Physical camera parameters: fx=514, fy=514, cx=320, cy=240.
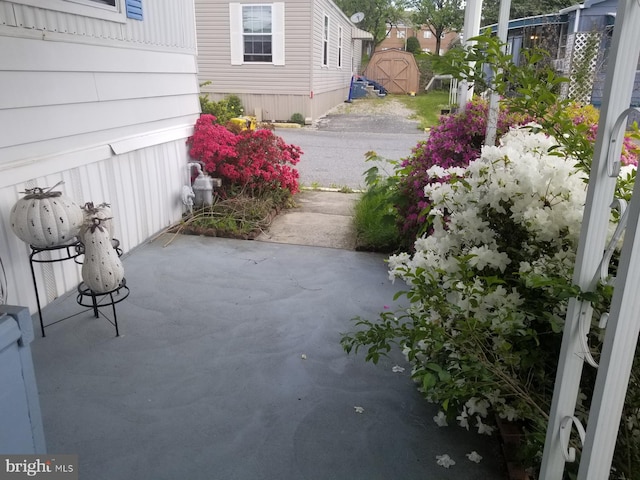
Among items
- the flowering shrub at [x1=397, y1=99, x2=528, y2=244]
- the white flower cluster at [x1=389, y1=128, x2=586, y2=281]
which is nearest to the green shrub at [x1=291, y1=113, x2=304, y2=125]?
the flowering shrub at [x1=397, y1=99, x2=528, y2=244]

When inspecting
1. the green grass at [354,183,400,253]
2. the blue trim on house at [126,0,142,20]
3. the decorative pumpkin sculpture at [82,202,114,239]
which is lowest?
the green grass at [354,183,400,253]

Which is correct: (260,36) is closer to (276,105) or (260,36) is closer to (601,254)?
(276,105)

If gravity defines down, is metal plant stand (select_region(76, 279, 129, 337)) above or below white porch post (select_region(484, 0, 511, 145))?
below

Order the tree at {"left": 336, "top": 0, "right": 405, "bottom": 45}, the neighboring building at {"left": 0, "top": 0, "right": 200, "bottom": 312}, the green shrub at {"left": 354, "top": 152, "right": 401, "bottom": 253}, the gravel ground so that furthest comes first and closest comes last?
1. the tree at {"left": 336, "top": 0, "right": 405, "bottom": 45}
2. the gravel ground
3. the green shrub at {"left": 354, "top": 152, "right": 401, "bottom": 253}
4. the neighboring building at {"left": 0, "top": 0, "right": 200, "bottom": 312}

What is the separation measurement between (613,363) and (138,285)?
3.36 m

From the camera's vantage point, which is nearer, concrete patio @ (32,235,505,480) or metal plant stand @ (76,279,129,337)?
concrete patio @ (32,235,505,480)

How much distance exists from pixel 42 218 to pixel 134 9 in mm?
2288

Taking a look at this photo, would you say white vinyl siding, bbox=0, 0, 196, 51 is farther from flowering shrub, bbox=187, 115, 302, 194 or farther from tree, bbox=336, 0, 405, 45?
tree, bbox=336, 0, 405, 45

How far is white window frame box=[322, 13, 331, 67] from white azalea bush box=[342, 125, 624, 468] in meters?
14.0

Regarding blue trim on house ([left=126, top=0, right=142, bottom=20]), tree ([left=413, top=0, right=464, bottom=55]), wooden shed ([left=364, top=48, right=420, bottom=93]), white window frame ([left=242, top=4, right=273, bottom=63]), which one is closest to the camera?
blue trim on house ([left=126, top=0, right=142, bottom=20])

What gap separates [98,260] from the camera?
295 centimetres

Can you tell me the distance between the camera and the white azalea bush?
A: 6.01ft

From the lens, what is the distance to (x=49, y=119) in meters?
3.30

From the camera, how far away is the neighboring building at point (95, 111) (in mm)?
3055
